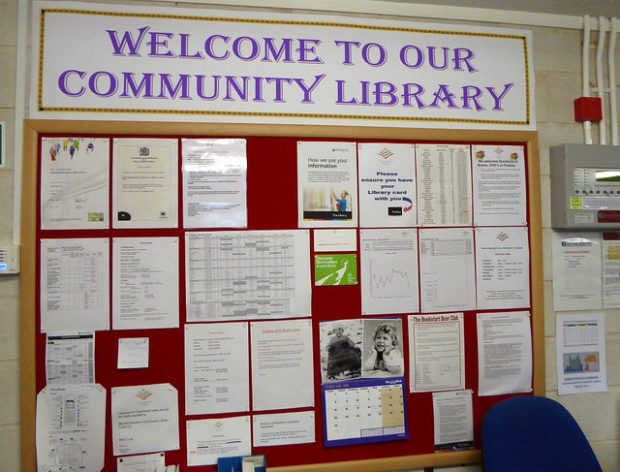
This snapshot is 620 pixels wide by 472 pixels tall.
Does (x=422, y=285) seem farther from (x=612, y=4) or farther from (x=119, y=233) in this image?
(x=612, y=4)

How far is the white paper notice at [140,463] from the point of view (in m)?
1.49

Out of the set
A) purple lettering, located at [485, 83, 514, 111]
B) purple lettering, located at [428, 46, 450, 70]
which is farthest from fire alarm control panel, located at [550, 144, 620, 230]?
purple lettering, located at [428, 46, 450, 70]

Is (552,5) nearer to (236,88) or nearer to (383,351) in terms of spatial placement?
(236,88)

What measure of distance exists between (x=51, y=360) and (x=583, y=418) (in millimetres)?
2143

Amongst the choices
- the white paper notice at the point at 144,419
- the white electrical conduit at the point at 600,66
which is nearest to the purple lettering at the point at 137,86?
the white paper notice at the point at 144,419

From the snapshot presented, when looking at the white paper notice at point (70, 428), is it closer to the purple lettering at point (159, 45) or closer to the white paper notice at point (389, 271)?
the white paper notice at point (389, 271)

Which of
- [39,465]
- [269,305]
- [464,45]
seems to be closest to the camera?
[39,465]

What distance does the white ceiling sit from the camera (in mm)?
1731

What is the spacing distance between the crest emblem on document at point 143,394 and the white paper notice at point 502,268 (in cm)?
134

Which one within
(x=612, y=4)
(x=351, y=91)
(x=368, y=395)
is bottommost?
(x=368, y=395)

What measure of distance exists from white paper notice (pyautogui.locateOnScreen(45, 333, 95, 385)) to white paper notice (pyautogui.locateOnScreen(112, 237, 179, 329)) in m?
0.14

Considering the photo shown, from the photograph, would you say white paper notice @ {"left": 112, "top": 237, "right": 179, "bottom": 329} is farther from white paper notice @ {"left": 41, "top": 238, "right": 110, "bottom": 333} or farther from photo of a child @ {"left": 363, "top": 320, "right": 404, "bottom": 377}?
photo of a child @ {"left": 363, "top": 320, "right": 404, "bottom": 377}

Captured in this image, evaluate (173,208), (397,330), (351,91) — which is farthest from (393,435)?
(351,91)

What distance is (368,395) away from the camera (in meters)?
1.62
